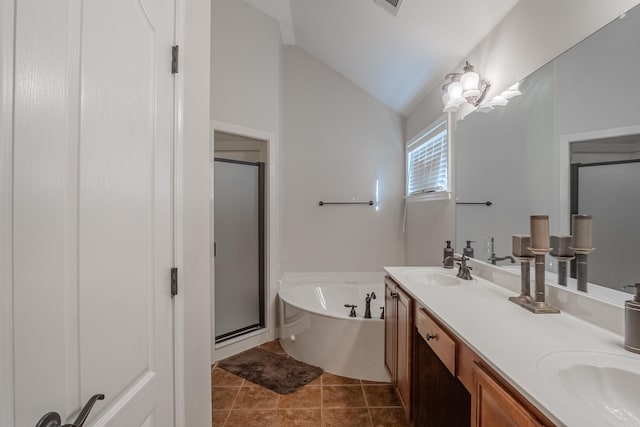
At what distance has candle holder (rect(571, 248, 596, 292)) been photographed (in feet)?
3.86

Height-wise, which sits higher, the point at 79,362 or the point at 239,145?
the point at 239,145

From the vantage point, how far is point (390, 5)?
2.14 meters

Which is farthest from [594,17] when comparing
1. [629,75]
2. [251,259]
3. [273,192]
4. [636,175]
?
[251,259]

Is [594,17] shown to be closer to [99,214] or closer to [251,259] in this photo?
[99,214]

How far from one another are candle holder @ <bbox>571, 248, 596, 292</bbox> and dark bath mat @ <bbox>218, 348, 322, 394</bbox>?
6.25ft

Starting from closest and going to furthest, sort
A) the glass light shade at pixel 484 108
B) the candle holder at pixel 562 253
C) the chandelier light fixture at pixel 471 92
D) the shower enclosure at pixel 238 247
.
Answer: the candle holder at pixel 562 253 < the chandelier light fixture at pixel 471 92 < the glass light shade at pixel 484 108 < the shower enclosure at pixel 238 247

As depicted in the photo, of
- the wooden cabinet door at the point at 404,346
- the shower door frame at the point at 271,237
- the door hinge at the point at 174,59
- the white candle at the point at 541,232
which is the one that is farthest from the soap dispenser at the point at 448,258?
the door hinge at the point at 174,59

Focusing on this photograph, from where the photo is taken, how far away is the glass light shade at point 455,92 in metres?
2.05

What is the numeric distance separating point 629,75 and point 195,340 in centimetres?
185

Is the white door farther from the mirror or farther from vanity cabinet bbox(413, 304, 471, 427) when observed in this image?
the mirror

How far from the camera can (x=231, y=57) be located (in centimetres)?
275

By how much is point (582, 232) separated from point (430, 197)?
160 cm

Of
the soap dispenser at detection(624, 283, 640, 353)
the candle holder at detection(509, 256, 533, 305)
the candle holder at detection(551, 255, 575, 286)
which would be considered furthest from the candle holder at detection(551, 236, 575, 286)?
the soap dispenser at detection(624, 283, 640, 353)

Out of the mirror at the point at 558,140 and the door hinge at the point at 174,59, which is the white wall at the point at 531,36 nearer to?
the mirror at the point at 558,140
